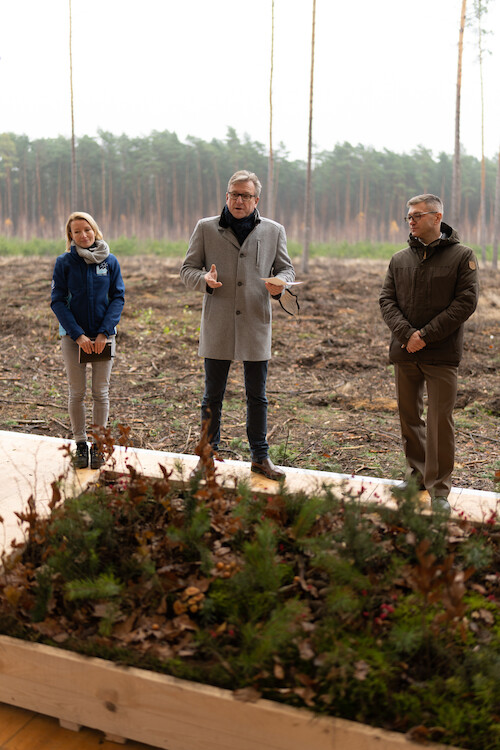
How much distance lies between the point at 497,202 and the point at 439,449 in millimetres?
16983

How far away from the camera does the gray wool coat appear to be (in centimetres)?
401

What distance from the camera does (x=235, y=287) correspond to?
404 centimetres

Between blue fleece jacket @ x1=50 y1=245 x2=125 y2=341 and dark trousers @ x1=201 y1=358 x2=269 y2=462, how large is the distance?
2.50 ft

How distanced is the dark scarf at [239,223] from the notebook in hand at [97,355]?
1.12 metres

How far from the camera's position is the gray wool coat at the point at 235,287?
4008mm

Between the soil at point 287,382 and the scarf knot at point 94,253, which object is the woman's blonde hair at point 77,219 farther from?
the soil at point 287,382

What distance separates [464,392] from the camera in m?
7.63

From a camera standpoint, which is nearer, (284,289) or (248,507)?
(248,507)

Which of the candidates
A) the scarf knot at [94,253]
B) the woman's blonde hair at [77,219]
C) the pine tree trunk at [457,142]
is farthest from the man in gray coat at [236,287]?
the pine tree trunk at [457,142]

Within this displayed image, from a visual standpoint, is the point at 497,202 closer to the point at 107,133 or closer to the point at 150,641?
the point at 107,133

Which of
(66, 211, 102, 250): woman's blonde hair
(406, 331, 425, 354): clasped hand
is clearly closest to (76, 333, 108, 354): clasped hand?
(66, 211, 102, 250): woman's blonde hair

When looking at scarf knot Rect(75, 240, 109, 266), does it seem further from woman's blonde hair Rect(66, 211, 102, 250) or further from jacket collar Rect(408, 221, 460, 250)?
jacket collar Rect(408, 221, 460, 250)

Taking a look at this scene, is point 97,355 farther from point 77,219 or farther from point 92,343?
point 77,219

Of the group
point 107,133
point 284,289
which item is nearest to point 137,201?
point 107,133
